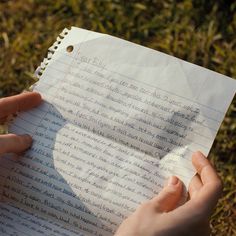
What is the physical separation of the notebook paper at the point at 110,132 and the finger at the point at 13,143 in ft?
0.10

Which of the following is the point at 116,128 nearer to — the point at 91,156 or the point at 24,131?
the point at 91,156

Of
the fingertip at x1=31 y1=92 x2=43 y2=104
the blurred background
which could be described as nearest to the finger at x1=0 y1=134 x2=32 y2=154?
the fingertip at x1=31 y1=92 x2=43 y2=104

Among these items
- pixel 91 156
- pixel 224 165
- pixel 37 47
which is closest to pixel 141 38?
pixel 37 47

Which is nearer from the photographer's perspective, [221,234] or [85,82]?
[85,82]

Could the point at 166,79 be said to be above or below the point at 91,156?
above

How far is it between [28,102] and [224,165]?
806 millimetres

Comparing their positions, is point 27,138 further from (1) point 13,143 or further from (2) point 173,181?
(2) point 173,181

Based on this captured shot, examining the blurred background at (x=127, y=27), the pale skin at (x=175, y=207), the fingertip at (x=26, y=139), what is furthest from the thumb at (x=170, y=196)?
the blurred background at (x=127, y=27)

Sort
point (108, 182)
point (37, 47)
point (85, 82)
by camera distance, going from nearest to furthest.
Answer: point (108, 182) → point (85, 82) → point (37, 47)

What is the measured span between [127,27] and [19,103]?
916 millimetres

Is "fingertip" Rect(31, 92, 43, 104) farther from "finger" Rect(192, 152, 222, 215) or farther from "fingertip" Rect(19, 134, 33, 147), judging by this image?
"finger" Rect(192, 152, 222, 215)

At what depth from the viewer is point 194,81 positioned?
4.44 ft

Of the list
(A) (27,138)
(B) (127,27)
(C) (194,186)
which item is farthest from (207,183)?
(B) (127,27)

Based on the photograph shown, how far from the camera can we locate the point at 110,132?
4.48ft
